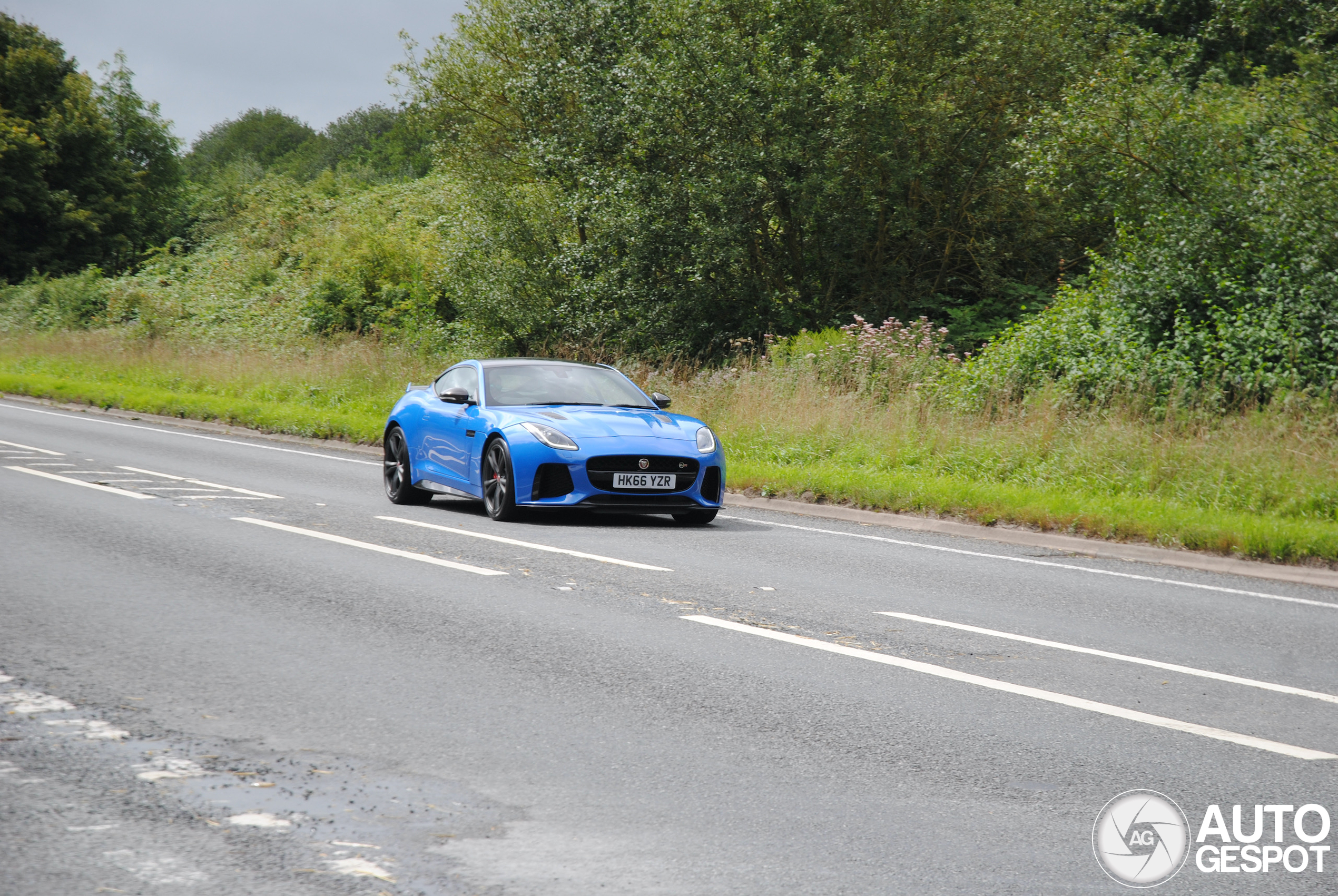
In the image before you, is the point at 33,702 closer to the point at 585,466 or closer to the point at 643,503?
the point at 585,466

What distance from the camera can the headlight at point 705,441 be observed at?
11.7m

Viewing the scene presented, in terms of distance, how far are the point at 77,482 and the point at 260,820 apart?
35.9 ft

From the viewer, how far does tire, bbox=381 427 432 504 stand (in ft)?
42.6

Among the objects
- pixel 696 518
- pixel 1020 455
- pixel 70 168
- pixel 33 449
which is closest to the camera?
pixel 696 518

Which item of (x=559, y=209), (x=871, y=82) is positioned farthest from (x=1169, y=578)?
(x=559, y=209)

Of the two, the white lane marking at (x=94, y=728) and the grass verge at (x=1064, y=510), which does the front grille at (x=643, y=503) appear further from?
the white lane marking at (x=94, y=728)

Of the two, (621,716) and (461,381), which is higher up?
(461,381)

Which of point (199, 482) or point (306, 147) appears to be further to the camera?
point (306, 147)

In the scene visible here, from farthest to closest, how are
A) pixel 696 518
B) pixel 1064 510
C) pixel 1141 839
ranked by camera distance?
pixel 696 518 → pixel 1064 510 → pixel 1141 839

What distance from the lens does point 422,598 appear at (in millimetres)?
7715

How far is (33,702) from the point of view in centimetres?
515

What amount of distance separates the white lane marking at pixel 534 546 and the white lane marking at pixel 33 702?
14.4 ft

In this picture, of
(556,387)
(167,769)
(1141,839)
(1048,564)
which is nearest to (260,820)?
(167,769)

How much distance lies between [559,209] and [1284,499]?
18.1 m
